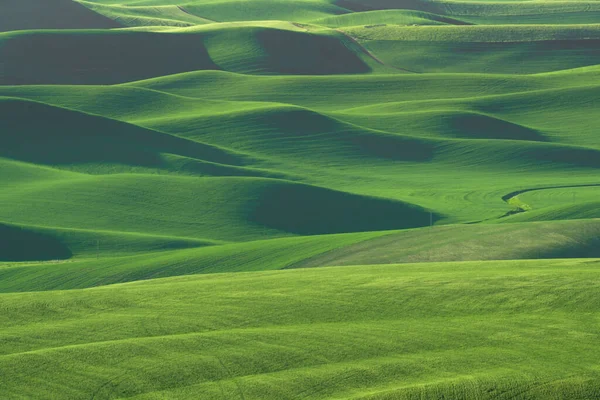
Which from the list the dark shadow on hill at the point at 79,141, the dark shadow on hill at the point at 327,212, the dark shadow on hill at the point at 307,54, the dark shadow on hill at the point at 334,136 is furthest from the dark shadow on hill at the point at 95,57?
the dark shadow on hill at the point at 327,212

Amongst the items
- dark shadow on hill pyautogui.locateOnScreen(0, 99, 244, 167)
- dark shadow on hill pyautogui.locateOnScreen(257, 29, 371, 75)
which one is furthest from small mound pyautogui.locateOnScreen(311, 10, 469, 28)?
dark shadow on hill pyautogui.locateOnScreen(0, 99, 244, 167)

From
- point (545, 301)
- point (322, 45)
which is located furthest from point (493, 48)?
point (545, 301)

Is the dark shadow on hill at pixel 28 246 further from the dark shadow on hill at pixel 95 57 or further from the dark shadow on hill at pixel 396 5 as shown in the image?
the dark shadow on hill at pixel 396 5

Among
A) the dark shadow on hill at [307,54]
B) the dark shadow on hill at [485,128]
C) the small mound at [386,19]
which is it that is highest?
the small mound at [386,19]

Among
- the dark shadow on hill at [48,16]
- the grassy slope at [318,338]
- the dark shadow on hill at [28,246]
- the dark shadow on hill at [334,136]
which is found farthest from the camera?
the dark shadow on hill at [48,16]

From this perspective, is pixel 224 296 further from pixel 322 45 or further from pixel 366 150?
pixel 322 45

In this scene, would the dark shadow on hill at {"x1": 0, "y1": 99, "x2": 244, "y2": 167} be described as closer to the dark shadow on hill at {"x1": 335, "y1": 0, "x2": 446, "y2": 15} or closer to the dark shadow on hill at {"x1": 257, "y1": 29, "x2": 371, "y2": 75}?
the dark shadow on hill at {"x1": 257, "y1": 29, "x2": 371, "y2": 75}

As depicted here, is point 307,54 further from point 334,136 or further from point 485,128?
point 334,136
